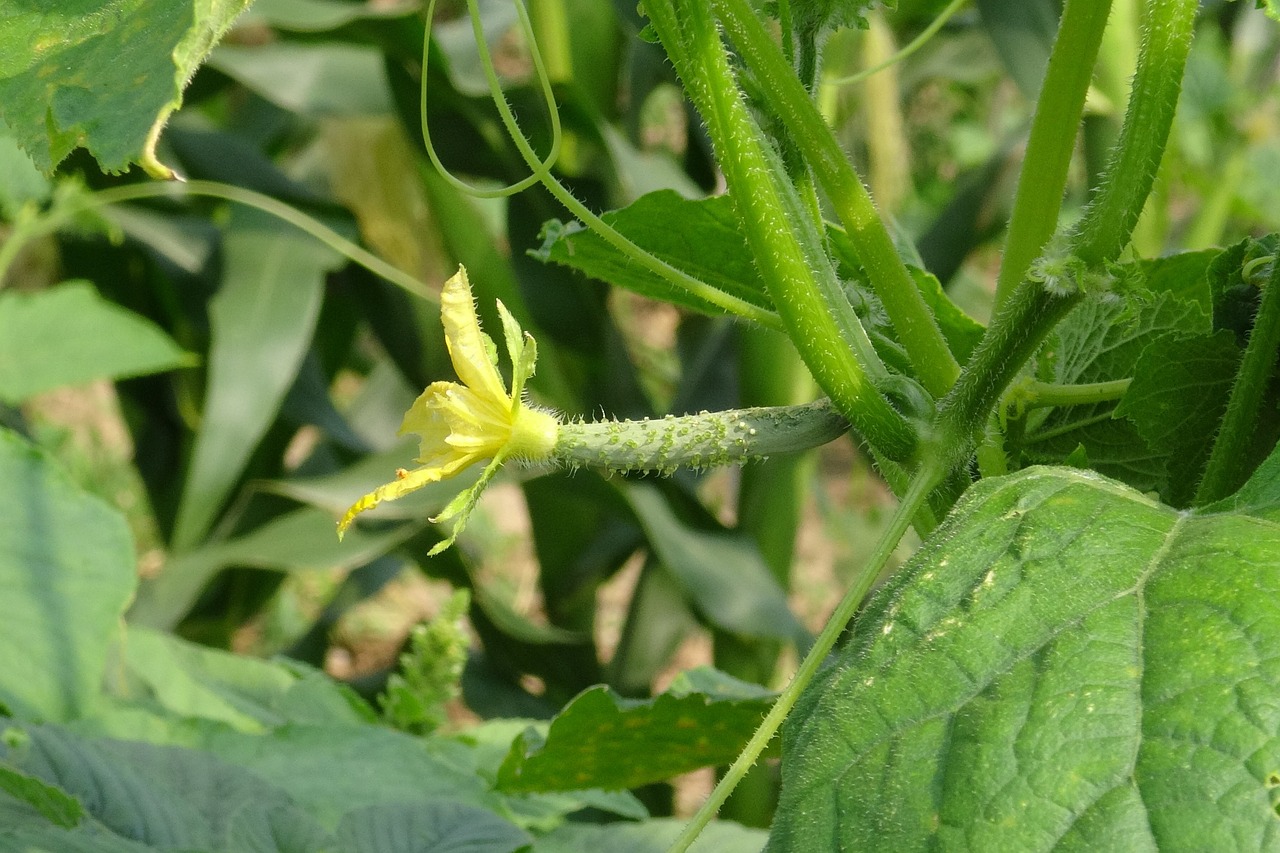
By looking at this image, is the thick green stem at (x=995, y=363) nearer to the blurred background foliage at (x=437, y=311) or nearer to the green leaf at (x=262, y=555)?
the blurred background foliage at (x=437, y=311)

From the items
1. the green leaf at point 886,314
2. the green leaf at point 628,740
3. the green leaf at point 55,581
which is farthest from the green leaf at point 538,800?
the green leaf at point 886,314

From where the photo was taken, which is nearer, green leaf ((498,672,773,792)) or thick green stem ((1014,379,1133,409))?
thick green stem ((1014,379,1133,409))

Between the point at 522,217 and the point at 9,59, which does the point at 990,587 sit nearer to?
the point at 9,59

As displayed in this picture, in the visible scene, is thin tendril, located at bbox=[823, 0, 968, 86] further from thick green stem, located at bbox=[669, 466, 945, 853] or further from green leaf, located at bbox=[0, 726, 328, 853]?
green leaf, located at bbox=[0, 726, 328, 853]

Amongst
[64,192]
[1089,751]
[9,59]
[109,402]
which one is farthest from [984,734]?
[109,402]

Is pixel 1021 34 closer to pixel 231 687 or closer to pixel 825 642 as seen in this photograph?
pixel 231 687

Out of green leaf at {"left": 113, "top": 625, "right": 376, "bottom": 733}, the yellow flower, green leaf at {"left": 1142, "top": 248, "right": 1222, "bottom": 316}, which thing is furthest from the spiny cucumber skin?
green leaf at {"left": 113, "top": 625, "right": 376, "bottom": 733}

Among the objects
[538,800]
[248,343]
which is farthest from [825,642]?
[248,343]
